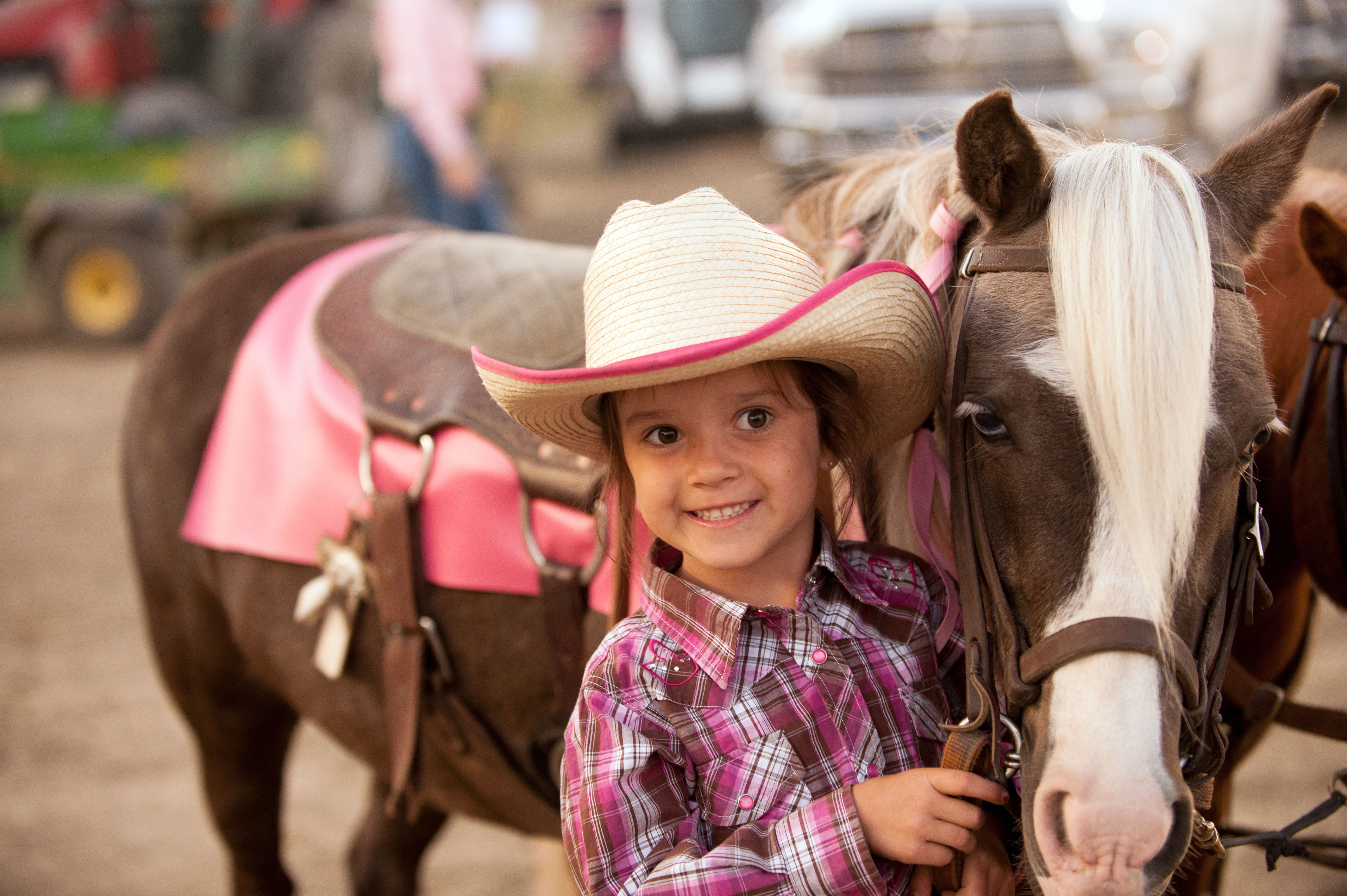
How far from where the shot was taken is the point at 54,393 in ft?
22.4

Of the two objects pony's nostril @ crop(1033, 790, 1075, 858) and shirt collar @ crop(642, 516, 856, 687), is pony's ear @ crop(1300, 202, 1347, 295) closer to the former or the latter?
shirt collar @ crop(642, 516, 856, 687)

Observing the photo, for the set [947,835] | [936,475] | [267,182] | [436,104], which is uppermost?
[936,475]

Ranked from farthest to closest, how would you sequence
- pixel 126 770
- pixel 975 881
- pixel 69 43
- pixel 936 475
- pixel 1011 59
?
1. pixel 69 43
2. pixel 1011 59
3. pixel 126 770
4. pixel 936 475
5. pixel 975 881

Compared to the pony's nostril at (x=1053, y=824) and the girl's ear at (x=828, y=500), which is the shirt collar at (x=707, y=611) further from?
the pony's nostril at (x=1053, y=824)

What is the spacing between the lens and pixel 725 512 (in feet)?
3.87

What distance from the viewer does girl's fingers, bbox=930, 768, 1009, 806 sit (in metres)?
1.06

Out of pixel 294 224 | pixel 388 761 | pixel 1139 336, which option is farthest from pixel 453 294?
pixel 294 224

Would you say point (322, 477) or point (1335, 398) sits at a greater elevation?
point (1335, 398)

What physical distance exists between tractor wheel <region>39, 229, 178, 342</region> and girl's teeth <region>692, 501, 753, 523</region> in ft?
23.9

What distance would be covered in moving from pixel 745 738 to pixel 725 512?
0.24 m

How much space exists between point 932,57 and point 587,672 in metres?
7.09

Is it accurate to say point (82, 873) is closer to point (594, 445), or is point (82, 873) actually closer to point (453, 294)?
point (453, 294)

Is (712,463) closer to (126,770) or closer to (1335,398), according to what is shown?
(1335,398)

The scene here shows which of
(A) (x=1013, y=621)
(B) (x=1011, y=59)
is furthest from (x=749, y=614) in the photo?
(B) (x=1011, y=59)
